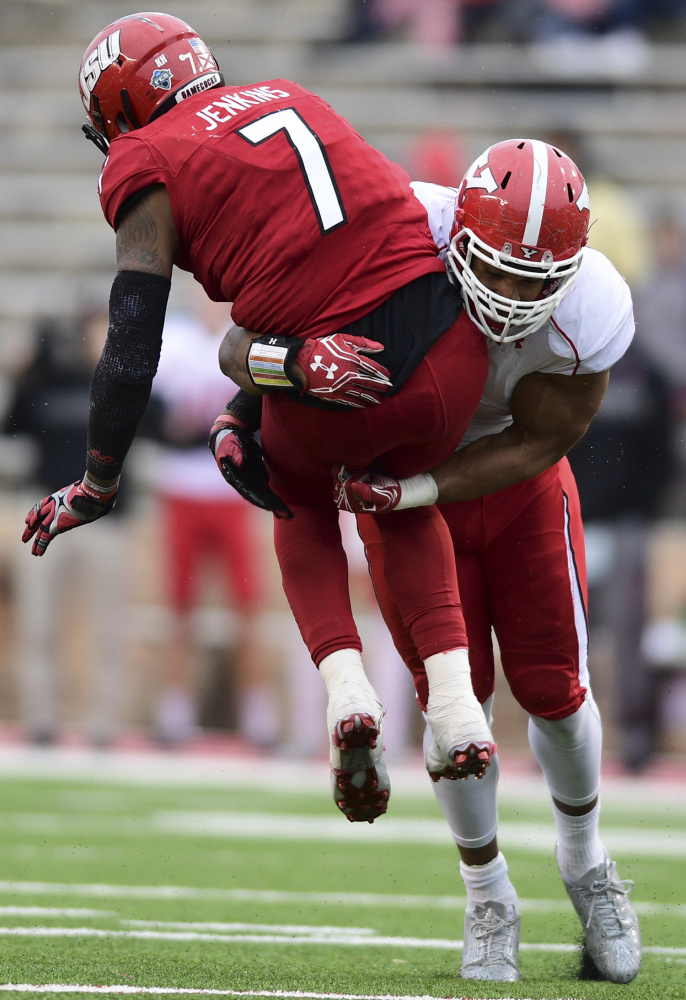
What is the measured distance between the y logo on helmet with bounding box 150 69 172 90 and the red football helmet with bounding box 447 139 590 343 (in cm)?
64

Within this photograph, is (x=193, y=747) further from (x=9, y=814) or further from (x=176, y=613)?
(x=9, y=814)

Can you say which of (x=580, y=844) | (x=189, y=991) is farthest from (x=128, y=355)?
(x=580, y=844)

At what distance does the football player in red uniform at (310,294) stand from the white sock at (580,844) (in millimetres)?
769

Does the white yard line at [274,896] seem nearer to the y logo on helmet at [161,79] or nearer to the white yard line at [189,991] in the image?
the white yard line at [189,991]

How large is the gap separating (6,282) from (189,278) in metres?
1.46

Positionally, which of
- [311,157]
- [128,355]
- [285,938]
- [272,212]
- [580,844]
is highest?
[311,157]

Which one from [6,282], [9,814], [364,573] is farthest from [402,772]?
[6,282]

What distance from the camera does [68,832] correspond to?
18.1 ft

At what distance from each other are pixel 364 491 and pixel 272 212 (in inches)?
22.7

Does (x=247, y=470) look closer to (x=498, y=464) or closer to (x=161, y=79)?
(x=498, y=464)

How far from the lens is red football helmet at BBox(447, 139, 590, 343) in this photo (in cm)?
300

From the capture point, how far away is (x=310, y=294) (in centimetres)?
298

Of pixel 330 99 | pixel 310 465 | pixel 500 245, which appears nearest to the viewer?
pixel 500 245

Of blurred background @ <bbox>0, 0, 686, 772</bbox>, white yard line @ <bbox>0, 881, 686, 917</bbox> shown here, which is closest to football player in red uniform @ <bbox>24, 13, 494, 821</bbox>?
white yard line @ <bbox>0, 881, 686, 917</bbox>
